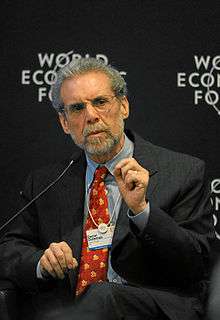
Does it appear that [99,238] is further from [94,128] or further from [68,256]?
[94,128]

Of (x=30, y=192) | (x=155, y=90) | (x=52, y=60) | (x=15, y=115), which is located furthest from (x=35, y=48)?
(x=30, y=192)

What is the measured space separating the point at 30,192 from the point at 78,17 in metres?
1.11

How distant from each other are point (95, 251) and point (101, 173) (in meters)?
0.36

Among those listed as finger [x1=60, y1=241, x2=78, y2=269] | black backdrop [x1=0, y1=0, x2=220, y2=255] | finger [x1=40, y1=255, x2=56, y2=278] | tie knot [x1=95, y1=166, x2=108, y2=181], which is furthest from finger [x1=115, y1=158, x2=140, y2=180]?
black backdrop [x1=0, y1=0, x2=220, y2=255]

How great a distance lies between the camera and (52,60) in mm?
3906

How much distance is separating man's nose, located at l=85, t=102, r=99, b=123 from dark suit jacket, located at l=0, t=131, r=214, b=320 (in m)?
0.20

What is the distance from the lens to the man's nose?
3.10m

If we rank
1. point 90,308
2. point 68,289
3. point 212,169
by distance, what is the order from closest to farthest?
point 90,308 → point 68,289 → point 212,169

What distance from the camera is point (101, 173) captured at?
10.4 feet

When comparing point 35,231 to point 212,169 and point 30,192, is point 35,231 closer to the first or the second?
point 30,192

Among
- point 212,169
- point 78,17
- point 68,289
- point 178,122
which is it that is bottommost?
point 68,289

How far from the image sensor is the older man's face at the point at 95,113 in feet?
10.2

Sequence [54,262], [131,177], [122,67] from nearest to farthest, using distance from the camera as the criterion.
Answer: [131,177]
[54,262]
[122,67]

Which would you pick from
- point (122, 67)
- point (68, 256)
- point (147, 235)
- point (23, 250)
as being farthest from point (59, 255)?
point (122, 67)
